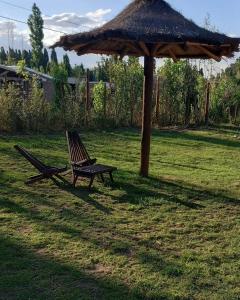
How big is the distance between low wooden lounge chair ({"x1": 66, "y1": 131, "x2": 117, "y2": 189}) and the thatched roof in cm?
172

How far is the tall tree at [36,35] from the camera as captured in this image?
65562 mm

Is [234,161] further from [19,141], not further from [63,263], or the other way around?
[63,263]

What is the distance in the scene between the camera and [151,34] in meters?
7.32

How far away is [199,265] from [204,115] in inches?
618

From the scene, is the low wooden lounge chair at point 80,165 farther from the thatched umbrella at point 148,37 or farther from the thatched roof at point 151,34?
the thatched roof at point 151,34

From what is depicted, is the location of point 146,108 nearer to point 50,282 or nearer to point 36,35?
point 50,282

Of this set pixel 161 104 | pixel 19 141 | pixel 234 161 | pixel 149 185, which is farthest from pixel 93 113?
pixel 149 185

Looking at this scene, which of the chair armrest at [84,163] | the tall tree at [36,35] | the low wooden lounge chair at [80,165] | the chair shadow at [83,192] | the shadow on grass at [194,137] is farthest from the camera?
the tall tree at [36,35]

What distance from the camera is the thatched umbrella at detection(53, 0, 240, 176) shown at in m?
7.36

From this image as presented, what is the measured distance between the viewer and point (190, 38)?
294 inches

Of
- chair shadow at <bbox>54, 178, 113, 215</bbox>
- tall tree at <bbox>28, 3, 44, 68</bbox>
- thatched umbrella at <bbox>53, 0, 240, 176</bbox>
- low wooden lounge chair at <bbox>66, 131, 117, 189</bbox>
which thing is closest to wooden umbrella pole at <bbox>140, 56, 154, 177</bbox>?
thatched umbrella at <bbox>53, 0, 240, 176</bbox>

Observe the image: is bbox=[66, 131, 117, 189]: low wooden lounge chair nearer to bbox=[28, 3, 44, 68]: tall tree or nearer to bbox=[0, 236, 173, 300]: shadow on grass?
bbox=[0, 236, 173, 300]: shadow on grass

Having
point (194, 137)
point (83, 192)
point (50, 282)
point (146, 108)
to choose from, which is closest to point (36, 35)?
point (194, 137)

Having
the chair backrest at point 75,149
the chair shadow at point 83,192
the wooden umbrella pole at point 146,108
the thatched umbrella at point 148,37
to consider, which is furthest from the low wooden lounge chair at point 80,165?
the thatched umbrella at point 148,37
